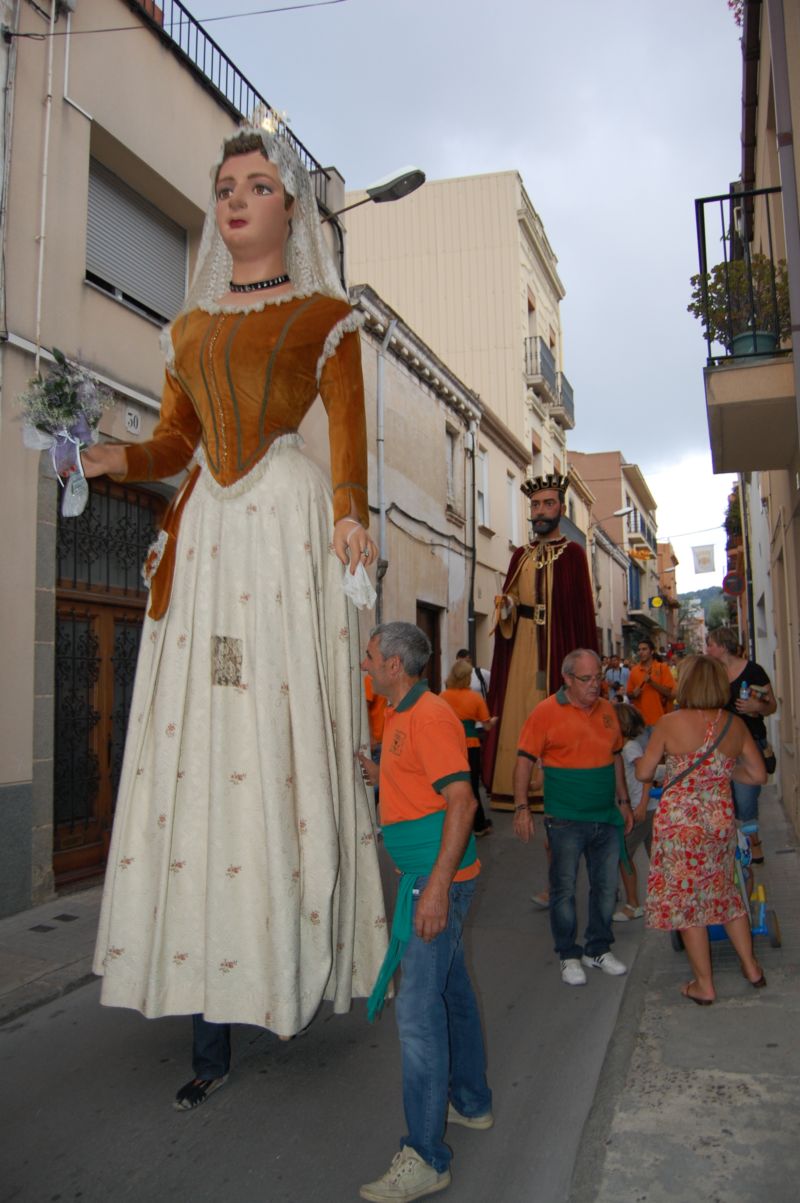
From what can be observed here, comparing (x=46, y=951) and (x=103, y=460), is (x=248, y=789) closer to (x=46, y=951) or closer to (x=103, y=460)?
(x=103, y=460)

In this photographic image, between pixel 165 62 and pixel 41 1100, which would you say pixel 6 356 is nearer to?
pixel 165 62

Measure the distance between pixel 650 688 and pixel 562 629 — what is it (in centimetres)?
458

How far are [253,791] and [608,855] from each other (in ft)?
7.47

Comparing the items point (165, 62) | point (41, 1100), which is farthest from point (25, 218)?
point (41, 1100)

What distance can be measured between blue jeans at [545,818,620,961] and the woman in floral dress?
463mm

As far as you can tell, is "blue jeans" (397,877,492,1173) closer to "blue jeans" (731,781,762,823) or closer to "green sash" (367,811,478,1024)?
"green sash" (367,811,478,1024)

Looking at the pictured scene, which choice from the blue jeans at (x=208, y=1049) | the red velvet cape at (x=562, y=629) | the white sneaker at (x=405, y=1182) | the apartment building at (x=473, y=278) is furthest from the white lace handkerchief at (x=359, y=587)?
the apartment building at (x=473, y=278)

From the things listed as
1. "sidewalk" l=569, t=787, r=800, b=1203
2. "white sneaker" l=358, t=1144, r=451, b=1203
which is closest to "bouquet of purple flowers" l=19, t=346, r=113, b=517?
"white sneaker" l=358, t=1144, r=451, b=1203

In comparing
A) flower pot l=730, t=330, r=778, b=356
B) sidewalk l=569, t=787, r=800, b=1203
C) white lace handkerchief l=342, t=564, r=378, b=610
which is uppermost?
flower pot l=730, t=330, r=778, b=356

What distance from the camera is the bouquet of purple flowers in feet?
10.0

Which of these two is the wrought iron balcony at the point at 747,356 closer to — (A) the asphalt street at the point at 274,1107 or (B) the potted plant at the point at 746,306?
(B) the potted plant at the point at 746,306

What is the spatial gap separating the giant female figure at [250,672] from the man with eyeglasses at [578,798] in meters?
1.49

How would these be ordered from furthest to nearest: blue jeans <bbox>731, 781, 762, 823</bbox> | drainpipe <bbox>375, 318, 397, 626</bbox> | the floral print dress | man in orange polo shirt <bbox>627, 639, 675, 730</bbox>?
drainpipe <bbox>375, 318, 397, 626</bbox> < man in orange polo shirt <bbox>627, 639, 675, 730</bbox> < blue jeans <bbox>731, 781, 762, 823</bbox> < the floral print dress

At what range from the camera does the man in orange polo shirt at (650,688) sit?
1027 centimetres
